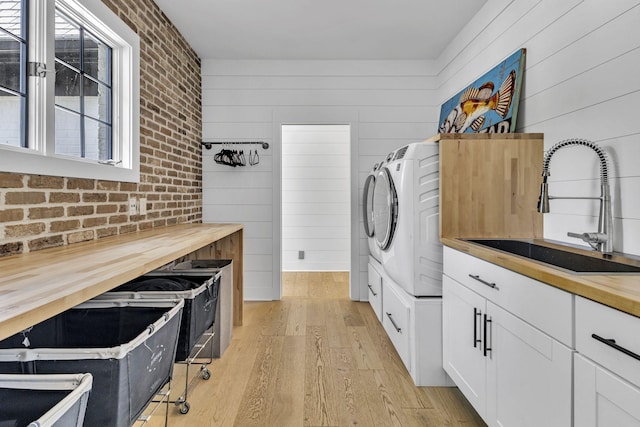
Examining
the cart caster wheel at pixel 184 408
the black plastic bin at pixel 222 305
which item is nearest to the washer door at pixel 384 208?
the black plastic bin at pixel 222 305

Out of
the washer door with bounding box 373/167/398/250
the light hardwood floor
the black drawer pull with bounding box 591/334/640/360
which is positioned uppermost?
the washer door with bounding box 373/167/398/250

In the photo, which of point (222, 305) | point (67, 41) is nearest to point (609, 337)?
point (222, 305)

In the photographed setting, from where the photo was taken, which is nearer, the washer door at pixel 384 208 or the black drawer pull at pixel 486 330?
the black drawer pull at pixel 486 330

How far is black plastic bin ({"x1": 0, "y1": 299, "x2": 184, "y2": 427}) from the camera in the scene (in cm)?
97

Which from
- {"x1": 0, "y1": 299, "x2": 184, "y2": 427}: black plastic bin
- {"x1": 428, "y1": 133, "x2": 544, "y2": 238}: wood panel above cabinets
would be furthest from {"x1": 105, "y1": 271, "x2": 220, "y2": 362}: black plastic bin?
{"x1": 428, "y1": 133, "x2": 544, "y2": 238}: wood panel above cabinets

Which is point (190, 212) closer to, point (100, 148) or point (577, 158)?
point (100, 148)

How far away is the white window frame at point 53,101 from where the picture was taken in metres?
1.52

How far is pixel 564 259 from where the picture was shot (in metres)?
1.54

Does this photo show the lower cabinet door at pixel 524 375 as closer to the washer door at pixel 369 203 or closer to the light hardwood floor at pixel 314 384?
the light hardwood floor at pixel 314 384

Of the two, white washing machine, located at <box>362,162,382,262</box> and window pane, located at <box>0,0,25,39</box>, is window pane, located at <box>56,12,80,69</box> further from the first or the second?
white washing machine, located at <box>362,162,382,262</box>

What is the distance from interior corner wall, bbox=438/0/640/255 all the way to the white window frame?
2404 mm

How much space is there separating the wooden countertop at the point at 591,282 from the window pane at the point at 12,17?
7.10ft

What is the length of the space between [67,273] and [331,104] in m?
3.04

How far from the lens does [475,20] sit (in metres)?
2.77
